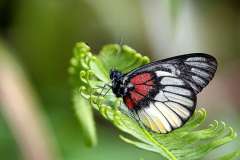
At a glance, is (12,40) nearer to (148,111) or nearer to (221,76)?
(221,76)

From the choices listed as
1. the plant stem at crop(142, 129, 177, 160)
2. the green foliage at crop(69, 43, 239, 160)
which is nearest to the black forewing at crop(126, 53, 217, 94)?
the green foliage at crop(69, 43, 239, 160)

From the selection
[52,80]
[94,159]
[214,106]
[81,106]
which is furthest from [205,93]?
[81,106]

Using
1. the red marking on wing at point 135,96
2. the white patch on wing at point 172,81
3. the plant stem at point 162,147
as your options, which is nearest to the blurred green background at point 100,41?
the red marking on wing at point 135,96

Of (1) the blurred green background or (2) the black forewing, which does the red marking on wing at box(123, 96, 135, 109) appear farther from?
(1) the blurred green background

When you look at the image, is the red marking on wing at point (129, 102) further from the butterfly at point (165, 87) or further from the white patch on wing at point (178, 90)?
the white patch on wing at point (178, 90)

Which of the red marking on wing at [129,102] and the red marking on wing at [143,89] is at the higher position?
the red marking on wing at [143,89]

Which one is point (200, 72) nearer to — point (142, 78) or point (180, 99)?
point (180, 99)
